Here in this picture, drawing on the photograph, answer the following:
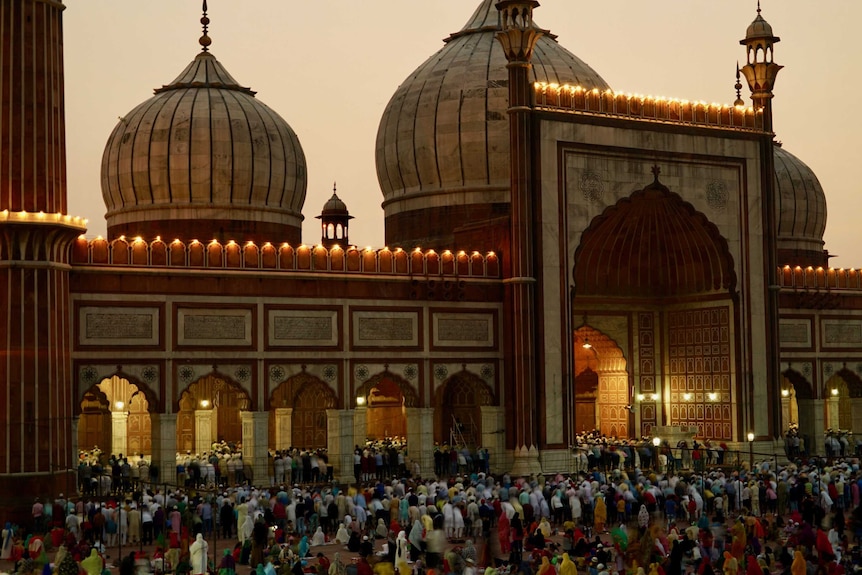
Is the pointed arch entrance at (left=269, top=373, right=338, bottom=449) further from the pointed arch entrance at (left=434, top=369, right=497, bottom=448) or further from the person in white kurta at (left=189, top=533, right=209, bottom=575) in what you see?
the person in white kurta at (left=189, top=533, right=209, bottom=575)

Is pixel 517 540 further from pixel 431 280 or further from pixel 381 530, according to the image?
pixel 431 280

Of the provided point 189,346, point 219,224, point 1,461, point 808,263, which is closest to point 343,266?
point 189,346

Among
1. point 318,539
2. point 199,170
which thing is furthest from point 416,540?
point 199,170

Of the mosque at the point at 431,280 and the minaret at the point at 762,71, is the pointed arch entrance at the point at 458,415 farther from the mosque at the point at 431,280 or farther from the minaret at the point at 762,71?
the minaret at the point at 762,71

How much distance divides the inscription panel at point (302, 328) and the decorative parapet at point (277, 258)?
108cm

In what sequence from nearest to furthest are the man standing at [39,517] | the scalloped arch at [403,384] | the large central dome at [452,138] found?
the man standing at [39,517], the scalloped arch at [403,384], the large central dome at [452,138]

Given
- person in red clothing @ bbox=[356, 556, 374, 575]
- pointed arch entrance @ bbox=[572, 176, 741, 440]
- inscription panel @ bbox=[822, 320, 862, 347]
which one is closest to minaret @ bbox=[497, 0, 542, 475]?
pointed arch entrance @ bbox=[572, 176, 741, 440]

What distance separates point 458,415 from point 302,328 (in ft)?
25.6

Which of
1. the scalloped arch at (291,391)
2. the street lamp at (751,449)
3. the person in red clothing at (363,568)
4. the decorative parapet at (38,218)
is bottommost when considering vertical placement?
the person in red clothing at (363,568)

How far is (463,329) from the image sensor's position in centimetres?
3419

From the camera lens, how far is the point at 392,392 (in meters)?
42.8

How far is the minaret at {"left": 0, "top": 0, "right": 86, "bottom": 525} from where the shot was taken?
26797 mm

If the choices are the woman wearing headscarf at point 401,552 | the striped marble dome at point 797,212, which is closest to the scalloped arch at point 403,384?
the woman wearing headscarf at point 401,552

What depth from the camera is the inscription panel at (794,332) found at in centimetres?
4034
